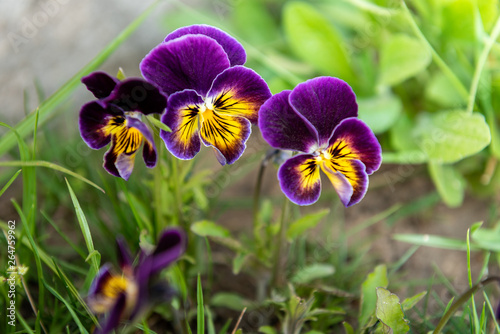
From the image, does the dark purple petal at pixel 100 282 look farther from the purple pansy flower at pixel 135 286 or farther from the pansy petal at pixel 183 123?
the pansy petal at pixel 183 123

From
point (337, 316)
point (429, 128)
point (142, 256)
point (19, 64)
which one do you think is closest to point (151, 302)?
point (142, 256)

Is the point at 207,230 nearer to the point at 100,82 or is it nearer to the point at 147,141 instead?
the point at 147,141

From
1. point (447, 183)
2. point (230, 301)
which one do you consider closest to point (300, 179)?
point (230, 301)

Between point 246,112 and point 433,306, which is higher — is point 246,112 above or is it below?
above

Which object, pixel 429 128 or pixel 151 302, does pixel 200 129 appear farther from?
pixel 429 128

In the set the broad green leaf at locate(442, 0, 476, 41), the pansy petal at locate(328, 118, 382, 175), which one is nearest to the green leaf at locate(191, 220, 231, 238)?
the pansy petal at locate(328, 118, 382, 175)
